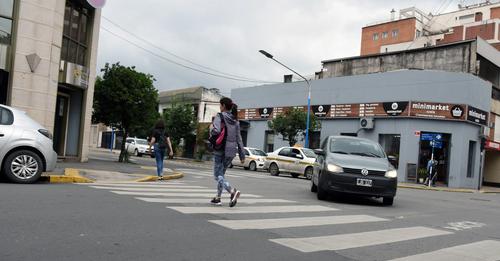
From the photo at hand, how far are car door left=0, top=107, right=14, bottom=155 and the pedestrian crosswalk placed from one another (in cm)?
205

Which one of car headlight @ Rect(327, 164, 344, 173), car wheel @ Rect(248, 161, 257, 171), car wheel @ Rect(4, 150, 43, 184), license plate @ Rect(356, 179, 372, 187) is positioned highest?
car headlight @ Rect(327, 164, 344, 173)

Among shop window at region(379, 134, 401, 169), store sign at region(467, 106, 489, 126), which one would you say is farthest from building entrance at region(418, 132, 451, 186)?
store sign at region(467, 106, 489, 126)

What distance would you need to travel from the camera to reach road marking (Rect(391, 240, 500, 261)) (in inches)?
217

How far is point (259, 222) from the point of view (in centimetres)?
691

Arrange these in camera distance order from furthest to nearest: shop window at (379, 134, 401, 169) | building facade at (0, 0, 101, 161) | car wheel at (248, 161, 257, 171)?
car wheel at (248, 161, 257, 171), shop window at (379, 134, 401, 169), building facade at (0, 0, 101, 161)

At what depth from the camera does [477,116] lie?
2883 cm

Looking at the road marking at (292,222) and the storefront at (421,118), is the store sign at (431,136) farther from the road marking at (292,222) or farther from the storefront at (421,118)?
the road marking at (292,222)

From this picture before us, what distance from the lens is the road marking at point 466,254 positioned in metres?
5.50

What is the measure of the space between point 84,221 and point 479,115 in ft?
92.7

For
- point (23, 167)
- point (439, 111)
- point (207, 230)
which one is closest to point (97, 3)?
point (23, 167)

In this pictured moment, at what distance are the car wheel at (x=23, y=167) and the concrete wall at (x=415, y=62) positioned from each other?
28549 mm

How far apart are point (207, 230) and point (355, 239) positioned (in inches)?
76.6

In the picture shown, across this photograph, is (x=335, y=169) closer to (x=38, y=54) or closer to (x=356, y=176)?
(x=356, y=176)

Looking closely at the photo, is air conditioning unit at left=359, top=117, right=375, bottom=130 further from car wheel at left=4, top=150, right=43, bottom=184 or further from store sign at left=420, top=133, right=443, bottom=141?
car wheel at left=4, top=150, right=43, bottom=184
